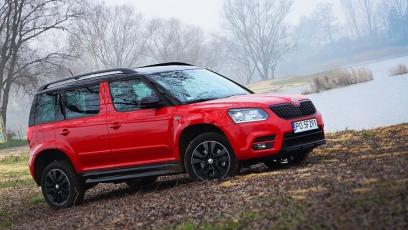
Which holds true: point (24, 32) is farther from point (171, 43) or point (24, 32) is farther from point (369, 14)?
point (369, 14)

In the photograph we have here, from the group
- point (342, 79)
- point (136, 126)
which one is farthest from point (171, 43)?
point (136, 126)

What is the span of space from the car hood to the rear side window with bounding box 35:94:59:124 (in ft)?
8.94

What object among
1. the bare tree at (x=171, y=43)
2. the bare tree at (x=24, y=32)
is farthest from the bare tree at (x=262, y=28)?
the bare tree at (x=24, y=32)

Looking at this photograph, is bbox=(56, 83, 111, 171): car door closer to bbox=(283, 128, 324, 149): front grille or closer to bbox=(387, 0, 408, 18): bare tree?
bbox=(283, 128, 324, 149): front grille

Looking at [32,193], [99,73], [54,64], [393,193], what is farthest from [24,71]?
[393,193]

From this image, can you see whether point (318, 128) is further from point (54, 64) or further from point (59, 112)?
point (54, 64)

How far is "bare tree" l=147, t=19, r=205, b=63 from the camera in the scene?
319 ft

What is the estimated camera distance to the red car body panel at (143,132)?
7.78 m

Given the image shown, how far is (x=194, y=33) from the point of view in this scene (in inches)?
4134

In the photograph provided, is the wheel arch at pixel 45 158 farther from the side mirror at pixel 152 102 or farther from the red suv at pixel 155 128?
the side mirror at pixel 152 102

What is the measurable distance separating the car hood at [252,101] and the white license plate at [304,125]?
0.34 meters

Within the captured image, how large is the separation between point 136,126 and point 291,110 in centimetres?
226

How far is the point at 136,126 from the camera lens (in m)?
8.45

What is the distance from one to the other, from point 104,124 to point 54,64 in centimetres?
3475
